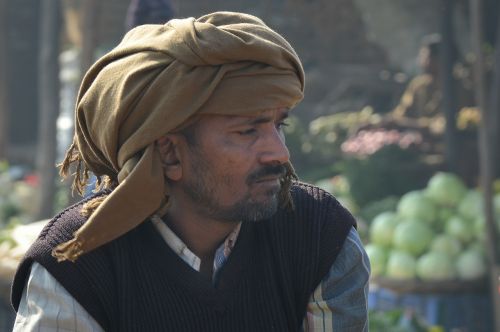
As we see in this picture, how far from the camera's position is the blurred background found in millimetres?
5891

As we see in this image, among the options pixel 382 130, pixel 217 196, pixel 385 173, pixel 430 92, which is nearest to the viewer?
pixel 217 196

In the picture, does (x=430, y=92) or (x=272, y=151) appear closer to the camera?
(x=272, y=151)

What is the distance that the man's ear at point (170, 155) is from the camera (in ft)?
7.20

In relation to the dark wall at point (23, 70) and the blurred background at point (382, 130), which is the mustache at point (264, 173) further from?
the dark wall at point (23, 70)

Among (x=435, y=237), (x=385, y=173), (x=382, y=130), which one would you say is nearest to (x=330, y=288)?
(x=435, y=237)

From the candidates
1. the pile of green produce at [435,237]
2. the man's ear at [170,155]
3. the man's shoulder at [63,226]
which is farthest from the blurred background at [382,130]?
the man's ear at [170,155]

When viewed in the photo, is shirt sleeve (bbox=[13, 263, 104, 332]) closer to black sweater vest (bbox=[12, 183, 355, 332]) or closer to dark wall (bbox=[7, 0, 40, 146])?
black sweater vest (bbox=[12, 183, 355, 332])

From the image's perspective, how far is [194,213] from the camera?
2.28 meters

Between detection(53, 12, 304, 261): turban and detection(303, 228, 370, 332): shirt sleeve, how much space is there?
15.0 inches

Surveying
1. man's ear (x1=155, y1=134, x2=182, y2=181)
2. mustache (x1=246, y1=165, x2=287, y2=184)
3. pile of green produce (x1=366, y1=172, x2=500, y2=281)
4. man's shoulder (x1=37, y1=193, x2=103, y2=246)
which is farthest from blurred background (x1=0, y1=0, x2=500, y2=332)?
mustache (x1=246, y1=165, x2=287, y2=184)

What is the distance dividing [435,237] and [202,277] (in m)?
4.41

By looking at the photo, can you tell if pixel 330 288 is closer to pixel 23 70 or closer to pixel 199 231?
pixel 199 231

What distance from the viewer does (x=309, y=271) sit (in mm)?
2283

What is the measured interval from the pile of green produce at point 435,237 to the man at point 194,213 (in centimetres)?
379
